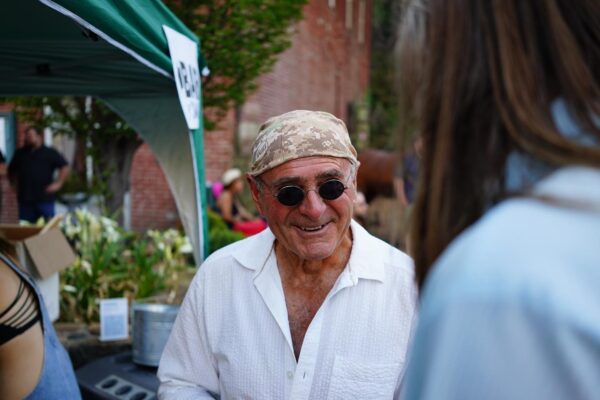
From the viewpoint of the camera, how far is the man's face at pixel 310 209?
2.17 metres

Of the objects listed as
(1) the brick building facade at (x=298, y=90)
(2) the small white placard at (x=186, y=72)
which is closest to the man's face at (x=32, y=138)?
(1) the brick building facade at (x=298, y=90)

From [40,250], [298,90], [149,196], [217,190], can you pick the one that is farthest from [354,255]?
[298,90]

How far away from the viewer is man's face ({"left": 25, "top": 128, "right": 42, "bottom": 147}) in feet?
29.0

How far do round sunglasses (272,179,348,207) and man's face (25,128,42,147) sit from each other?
7.56m

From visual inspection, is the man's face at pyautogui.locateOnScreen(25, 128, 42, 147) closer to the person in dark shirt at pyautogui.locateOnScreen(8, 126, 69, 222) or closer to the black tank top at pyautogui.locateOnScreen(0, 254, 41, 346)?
the person in dark shirt at pyautogui.locateOnScreen(8, 126, 69, 222)

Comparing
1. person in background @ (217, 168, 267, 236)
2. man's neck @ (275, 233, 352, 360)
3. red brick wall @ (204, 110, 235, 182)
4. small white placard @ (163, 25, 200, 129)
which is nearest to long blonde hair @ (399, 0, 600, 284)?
man's neck @ (275, 233, 352, 360)

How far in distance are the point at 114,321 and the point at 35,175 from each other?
5.37 metres

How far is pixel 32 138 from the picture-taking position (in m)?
8.95

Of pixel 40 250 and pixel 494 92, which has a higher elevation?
pixel 494 92

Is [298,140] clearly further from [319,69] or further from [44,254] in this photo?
[319,69]

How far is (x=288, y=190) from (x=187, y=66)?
1.48 metres

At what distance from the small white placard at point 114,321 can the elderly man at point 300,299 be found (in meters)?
1.84

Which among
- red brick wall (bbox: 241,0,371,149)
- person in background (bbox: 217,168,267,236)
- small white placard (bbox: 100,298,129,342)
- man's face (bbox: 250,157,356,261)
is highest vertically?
red brick wall (bbox: 241,0,371,149)

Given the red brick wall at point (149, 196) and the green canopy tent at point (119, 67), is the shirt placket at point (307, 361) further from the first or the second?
the red brick wall at point (149, 196)
